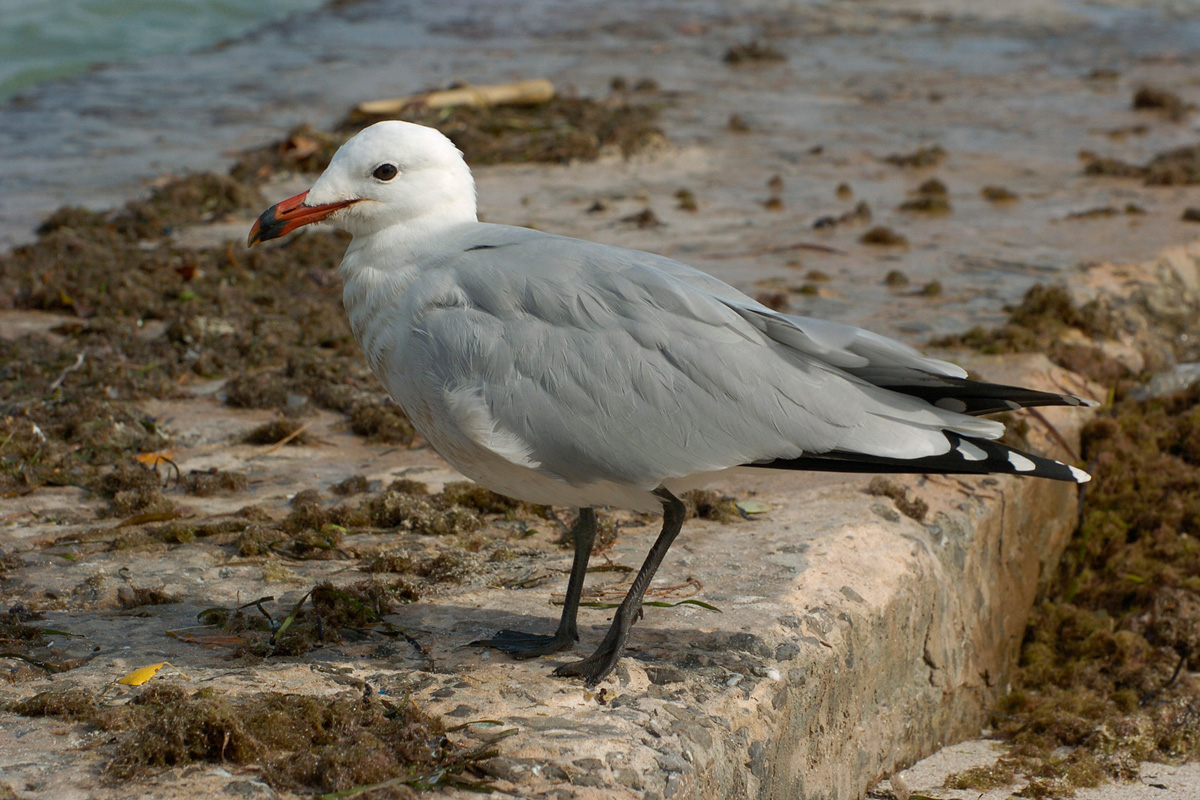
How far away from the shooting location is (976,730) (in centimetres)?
460

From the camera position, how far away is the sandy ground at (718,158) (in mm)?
4105

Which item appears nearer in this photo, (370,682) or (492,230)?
(370,682)

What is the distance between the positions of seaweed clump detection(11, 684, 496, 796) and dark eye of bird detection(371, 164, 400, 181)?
4.79 feet

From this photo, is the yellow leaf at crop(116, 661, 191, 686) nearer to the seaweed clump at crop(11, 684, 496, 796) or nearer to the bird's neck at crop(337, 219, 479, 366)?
the seaweed clump at crop(11, 684, 496, 796)

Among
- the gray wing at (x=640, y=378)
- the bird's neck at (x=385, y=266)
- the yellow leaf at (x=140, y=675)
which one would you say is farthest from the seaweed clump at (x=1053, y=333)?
the yellow leaf at (x=140, y=675)

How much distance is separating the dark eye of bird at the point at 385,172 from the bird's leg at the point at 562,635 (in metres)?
1.16

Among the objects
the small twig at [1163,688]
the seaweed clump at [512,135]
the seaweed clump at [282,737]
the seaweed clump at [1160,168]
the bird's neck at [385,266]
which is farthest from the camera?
the seaweed clump at [512,135]

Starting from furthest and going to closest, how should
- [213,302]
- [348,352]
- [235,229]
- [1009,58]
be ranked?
[1009,58] < [235,229] < [213,302] < [348,352]

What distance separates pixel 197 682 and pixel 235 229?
5.85 meters

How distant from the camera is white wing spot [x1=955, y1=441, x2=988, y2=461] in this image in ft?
9.68

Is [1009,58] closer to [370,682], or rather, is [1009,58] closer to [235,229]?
[235,229]

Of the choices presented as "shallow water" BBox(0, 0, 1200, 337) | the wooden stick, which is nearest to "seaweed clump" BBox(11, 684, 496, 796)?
"shallow water" BBox(0, 0, 1200, 337)

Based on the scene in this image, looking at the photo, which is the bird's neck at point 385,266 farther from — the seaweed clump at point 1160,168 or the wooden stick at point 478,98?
the wooden stick at point 478,98

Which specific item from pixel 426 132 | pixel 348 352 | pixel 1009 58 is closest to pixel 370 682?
pixel 426 132
